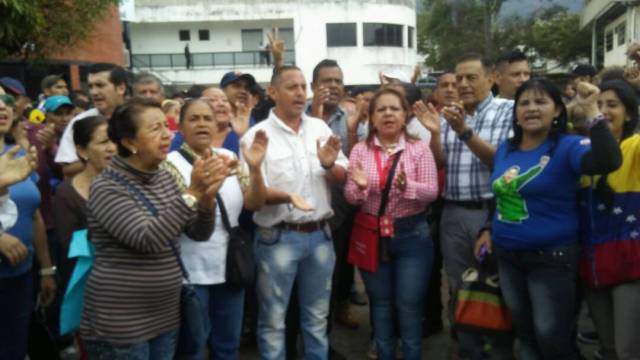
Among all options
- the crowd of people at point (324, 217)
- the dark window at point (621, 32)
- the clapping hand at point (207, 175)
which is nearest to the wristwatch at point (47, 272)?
the crowd of people at point (324, 217)

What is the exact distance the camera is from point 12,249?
329cm

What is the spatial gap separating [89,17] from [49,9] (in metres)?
0.91

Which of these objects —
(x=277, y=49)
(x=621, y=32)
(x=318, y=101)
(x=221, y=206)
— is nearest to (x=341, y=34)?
(x=621, y=32)

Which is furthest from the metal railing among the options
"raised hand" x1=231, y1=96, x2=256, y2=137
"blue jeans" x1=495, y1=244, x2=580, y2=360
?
"blue jeans" x1=495, y1=244, x2=580, y2=360

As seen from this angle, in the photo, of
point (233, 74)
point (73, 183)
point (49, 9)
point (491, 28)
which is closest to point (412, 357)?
point (73, 183)

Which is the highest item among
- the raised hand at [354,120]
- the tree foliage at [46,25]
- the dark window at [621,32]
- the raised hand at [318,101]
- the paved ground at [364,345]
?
the dark window at [621,32]

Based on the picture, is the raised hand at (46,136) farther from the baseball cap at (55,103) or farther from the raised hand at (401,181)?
the raised hand at (401,181)

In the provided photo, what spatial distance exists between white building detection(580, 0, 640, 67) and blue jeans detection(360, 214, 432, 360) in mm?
22002

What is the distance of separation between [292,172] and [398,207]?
2.45ft

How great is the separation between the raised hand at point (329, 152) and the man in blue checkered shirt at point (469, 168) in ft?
2.63

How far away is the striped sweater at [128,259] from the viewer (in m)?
2.63

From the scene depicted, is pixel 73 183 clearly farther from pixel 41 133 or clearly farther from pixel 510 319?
pixel 510 319

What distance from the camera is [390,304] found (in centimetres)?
402

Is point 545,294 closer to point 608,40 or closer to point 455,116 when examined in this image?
point 455,116
